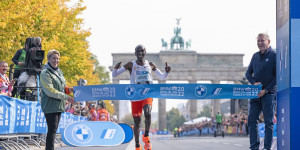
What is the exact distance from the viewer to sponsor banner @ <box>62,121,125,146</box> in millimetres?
11938

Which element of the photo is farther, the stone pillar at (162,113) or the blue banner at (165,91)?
the stone pillar at (162,113)

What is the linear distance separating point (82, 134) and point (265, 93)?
15.6 ft

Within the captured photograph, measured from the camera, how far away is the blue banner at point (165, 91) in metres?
8.73

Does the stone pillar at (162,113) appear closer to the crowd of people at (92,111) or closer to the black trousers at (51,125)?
the crowd of people at (92,111)

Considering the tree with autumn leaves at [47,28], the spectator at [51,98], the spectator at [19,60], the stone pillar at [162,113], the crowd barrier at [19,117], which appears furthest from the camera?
the stone pillar at [162,113]

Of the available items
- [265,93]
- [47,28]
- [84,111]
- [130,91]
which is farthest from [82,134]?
[84,111]

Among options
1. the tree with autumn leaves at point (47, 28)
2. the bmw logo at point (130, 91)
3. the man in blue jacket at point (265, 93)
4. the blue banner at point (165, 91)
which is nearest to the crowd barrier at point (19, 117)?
the blue banner at point (165, 91)

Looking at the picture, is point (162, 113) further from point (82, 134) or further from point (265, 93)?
point (265, 93)

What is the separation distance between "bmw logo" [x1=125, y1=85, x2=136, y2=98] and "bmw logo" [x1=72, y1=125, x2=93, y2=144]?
3050mm

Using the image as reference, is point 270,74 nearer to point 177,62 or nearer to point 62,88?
point 62,88

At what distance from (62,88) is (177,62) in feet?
269

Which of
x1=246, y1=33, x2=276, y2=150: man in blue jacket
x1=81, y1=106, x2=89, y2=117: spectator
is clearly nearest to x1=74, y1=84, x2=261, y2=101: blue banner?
x1=246, y1=33, x2=276, y2=150: man in blue jacket

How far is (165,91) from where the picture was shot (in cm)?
907

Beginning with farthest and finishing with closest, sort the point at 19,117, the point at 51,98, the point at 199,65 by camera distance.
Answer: the point at 199,65 < the point at 19,117 < the point at 51,98
